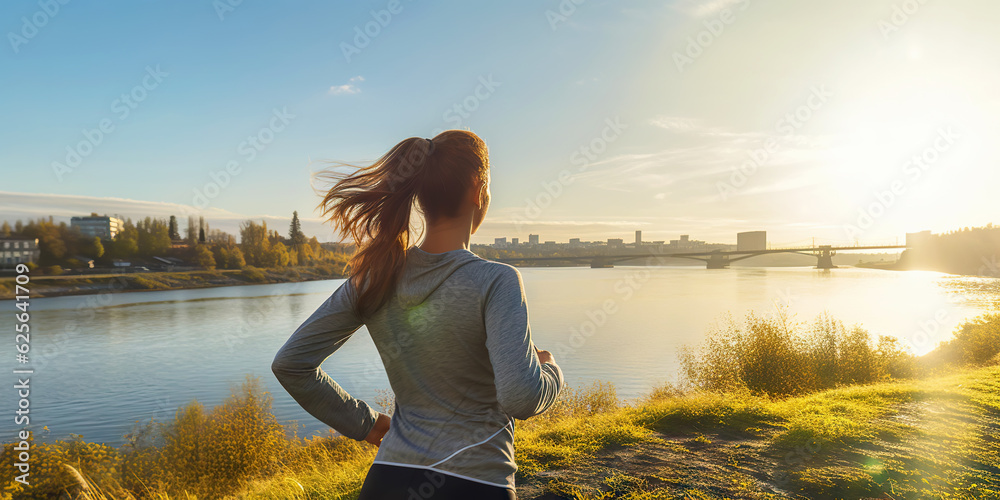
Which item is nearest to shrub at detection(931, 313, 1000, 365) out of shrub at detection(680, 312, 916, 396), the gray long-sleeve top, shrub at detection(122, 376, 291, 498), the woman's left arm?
shrub at detection(680, 312, 916, 396)

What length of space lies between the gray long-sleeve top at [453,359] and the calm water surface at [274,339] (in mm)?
15715

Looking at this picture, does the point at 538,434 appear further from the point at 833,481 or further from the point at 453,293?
the point at 453,293

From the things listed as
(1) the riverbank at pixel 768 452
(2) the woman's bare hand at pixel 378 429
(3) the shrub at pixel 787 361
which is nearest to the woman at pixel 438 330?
(2) the woman's bare hand at pixel 378 429

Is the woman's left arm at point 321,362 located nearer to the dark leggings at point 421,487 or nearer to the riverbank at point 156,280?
the dark leggings at point 421,487

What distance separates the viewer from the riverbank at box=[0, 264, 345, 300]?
211 ft

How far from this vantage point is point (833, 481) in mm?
4344

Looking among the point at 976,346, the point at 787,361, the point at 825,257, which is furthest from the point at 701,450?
the point at 825,257

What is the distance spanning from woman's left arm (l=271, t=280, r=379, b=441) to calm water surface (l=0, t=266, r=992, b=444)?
1570 centimetres

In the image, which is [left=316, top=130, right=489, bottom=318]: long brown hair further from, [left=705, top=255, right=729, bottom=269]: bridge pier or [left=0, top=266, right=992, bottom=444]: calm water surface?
[left=705, top=255, right=729, bottom=269]: bridge pier

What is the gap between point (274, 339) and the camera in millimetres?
33062

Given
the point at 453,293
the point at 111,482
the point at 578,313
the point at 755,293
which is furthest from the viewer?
the point at 755,293

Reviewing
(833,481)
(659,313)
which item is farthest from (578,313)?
(833,481)

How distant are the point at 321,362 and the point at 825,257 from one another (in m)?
90.8

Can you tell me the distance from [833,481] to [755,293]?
50387 mm
